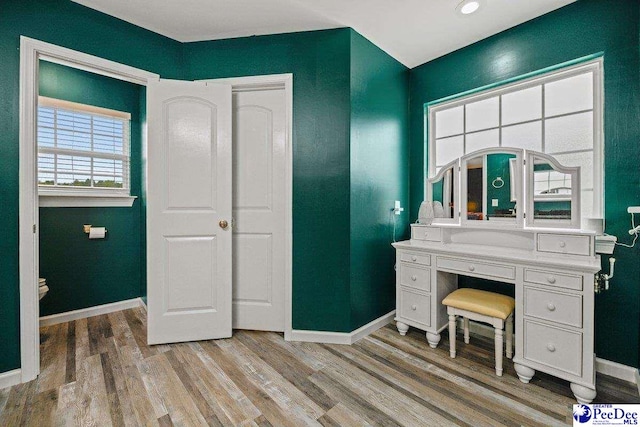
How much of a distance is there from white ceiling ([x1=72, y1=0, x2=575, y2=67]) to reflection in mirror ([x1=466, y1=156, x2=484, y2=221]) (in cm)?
108

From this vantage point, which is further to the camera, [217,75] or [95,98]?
[95,98]

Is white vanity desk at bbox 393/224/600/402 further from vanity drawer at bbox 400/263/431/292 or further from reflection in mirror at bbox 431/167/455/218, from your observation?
reflection in mirror at bbox 431/167/455/218

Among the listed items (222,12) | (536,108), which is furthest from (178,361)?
(536,108)

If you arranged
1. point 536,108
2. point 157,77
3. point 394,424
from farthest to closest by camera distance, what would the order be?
point 157,77 < point 536,108 < point 394,424

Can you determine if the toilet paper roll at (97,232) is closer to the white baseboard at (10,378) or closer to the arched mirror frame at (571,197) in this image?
the white baseboard at (10,378)

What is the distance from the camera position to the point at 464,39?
2.50 m

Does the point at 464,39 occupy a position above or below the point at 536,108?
above

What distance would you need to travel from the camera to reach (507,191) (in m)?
2.20

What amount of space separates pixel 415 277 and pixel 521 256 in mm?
772

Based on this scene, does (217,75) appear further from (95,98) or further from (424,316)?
(424,316)

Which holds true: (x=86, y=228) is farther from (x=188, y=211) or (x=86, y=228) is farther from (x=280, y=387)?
(x=280, y=387)

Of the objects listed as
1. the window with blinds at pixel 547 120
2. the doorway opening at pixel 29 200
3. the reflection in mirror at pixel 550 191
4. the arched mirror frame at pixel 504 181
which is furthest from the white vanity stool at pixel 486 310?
the doorway opening at pixel 29 200

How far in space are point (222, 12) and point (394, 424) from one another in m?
2.93

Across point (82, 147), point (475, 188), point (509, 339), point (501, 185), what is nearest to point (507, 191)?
point (501, 185)
